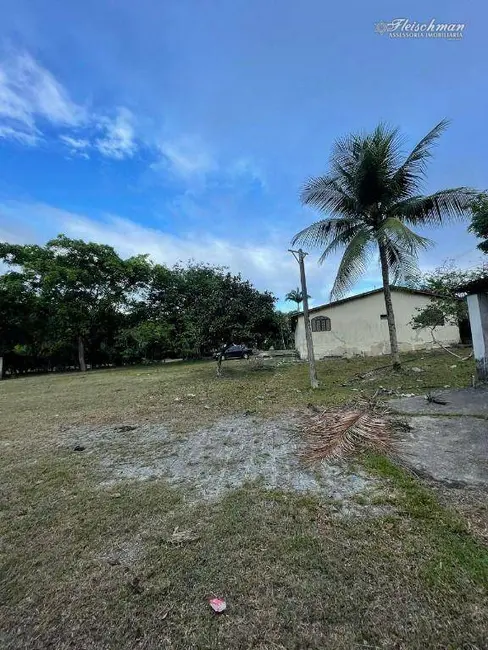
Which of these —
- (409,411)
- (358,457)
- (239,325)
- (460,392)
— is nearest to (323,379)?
(239,325)

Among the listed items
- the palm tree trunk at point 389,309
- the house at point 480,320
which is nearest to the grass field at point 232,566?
the house at point 480,320

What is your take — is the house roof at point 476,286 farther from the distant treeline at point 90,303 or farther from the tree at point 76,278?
the tree at point 76,278

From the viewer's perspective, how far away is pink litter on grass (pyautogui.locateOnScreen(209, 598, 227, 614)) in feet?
6.20

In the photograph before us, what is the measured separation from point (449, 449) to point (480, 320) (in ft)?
16.9

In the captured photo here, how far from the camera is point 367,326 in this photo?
19.1 m

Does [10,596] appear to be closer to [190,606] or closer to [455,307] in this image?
[190,606]

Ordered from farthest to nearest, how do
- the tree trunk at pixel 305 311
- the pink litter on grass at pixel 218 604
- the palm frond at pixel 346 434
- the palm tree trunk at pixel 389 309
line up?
the palm tree trunk at pixel 389 309 < the tree trunk at pixel 305 311 < the palm frond at pixel 346 434 < the pink litter on grass at pixel 218 604

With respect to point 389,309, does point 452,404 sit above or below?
below

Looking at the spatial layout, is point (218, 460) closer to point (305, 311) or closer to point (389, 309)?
point (305, 311)

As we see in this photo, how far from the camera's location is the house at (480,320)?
7805mm

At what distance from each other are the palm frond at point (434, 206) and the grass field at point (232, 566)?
32.4 feet

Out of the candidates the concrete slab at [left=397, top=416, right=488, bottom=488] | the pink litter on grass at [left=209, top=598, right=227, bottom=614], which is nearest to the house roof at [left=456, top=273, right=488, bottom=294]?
the concrete slab at [left=397, top=416, right=488, bottom=488]

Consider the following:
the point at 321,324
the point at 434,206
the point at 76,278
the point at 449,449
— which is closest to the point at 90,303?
the point at 76,278

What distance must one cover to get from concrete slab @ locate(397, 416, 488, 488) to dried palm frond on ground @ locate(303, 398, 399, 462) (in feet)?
0.94
